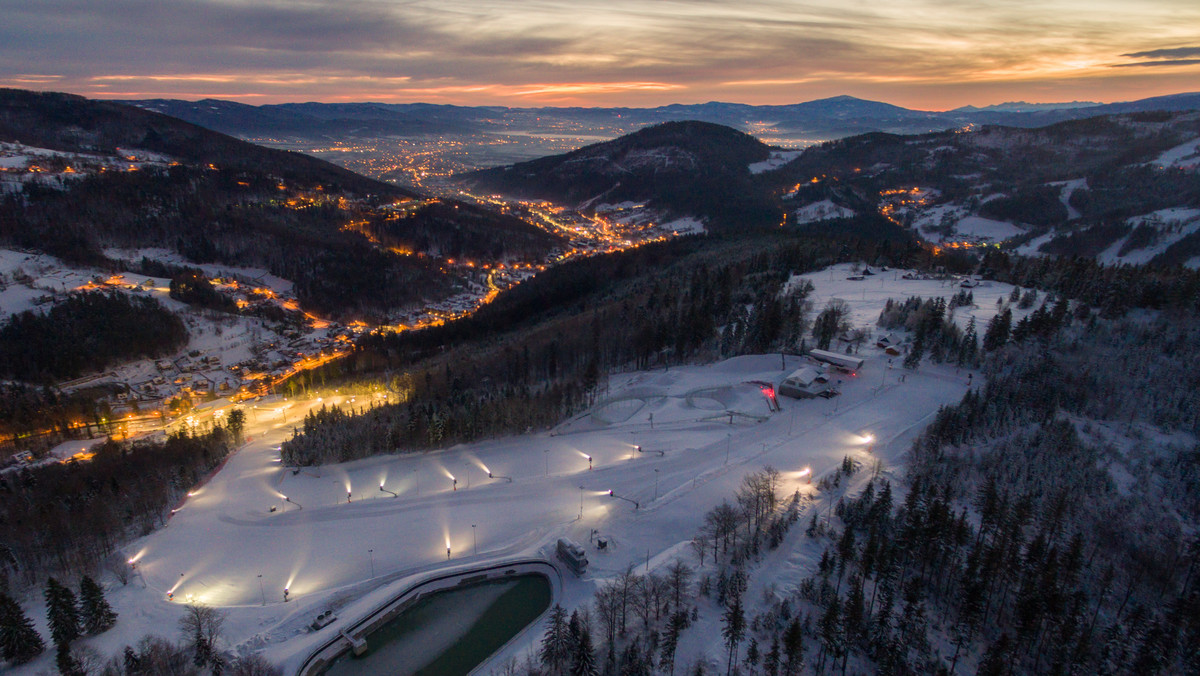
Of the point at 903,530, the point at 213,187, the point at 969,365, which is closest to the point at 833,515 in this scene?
the point at 903,530

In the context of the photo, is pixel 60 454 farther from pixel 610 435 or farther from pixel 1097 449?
pixel 1097 449

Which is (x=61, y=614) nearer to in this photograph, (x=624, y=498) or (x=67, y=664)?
(x=67, y=664)

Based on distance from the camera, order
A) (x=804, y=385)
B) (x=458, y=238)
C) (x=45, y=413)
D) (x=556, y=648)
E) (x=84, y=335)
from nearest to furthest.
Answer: (x=556, y=648)
(x=804, y=385)
(x=45, y=413)
(x=84, y=335)
(x=458, y=238)

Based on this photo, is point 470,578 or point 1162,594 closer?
point 1162,594

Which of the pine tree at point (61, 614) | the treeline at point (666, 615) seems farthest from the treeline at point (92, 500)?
the treeline at point (666, 615)

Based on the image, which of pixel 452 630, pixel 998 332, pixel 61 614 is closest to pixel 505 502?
pixel 452 630

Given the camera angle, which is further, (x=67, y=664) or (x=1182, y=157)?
(x=1182, y=157)
